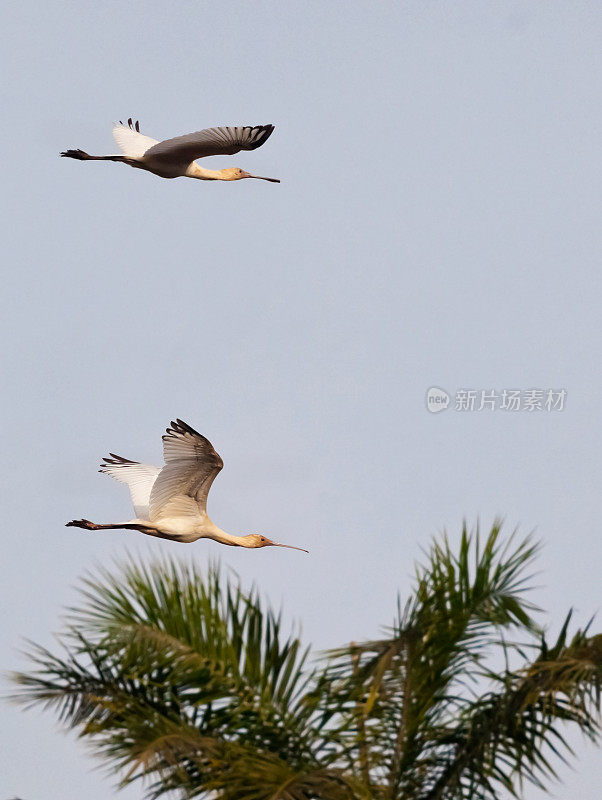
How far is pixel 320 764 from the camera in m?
9.20

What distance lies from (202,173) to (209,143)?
164 cm

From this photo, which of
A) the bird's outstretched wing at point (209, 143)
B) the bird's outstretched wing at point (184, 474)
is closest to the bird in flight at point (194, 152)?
the bird's outstretched wing at point (209, 143)

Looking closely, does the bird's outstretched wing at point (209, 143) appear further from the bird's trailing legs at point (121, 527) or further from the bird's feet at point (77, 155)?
the bird's trailing legs at point (121, 527)

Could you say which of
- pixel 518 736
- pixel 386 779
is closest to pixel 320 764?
pixel 386 779

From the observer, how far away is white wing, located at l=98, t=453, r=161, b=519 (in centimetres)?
1817

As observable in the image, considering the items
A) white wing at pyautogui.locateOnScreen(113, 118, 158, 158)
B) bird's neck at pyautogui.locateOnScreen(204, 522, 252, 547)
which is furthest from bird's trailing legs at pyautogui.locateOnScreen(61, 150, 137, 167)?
bird's neck at pyautogui.locateOnScreen(204, 522, 252, 547)

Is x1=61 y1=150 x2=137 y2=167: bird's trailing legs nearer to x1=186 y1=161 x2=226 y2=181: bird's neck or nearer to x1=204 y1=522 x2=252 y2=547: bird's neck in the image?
x1=186 y1=161 x2=226 y2=181: bird's neck

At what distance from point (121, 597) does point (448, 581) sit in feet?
6.67

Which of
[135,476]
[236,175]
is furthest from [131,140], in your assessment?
[135,476]

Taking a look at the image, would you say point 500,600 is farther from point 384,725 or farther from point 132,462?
point 132,462

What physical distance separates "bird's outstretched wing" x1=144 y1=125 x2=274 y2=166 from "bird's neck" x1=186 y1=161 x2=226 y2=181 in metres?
0.46

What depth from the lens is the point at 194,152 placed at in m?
16.8

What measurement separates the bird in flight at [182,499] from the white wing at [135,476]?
0.14 feet

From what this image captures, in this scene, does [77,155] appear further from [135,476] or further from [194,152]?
[135,476]
